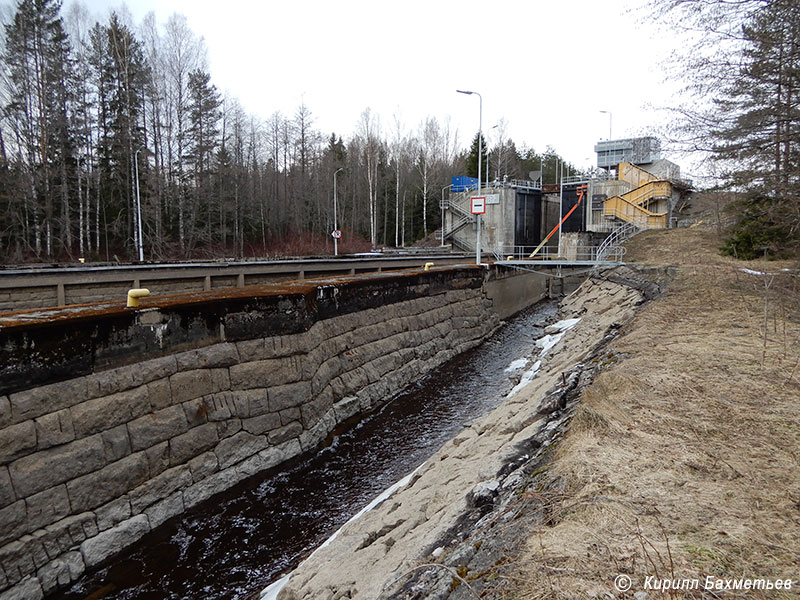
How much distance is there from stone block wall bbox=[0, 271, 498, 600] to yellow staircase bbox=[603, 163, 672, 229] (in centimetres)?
2508

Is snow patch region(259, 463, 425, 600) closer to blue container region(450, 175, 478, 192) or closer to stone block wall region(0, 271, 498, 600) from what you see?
stone block wall region(0, 271, 498, 600)

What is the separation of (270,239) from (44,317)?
119 ft

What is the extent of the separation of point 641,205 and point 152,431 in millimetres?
31494

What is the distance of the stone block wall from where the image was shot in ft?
17.3

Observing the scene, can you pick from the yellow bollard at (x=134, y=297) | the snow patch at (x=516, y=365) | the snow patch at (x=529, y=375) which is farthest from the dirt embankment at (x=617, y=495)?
the snow patch at (x=516, y=365)

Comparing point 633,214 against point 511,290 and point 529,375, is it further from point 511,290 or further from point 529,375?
point 529,375

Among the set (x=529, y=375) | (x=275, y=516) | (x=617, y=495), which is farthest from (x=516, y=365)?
(x=617, y=495)

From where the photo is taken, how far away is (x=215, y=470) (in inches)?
287

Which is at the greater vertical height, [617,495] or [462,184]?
[462,184]

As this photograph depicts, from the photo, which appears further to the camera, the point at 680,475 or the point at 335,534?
the point at 335,534

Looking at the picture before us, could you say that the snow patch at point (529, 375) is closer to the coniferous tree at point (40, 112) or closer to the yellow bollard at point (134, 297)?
the yellow bollard at point (134, 297)

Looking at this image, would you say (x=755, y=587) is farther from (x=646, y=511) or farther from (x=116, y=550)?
(x=116, y=550)

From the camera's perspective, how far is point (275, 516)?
6789mm

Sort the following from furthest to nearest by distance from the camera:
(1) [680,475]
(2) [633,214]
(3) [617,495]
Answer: (2) [633,214] → (1) [680,475] → (3) [617,495]
